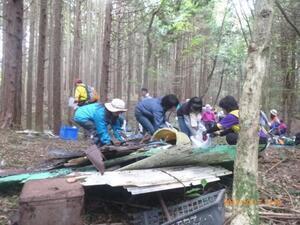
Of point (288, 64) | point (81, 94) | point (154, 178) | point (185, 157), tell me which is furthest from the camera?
point (288, 64)

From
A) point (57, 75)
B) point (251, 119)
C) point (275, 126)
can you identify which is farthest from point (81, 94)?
point (251, 119)

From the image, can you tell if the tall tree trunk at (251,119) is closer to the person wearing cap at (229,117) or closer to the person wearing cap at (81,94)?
the person wearing cap at (229,117)

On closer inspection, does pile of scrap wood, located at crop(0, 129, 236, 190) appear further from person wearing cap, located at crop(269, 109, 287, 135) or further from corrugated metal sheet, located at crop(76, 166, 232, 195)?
person wearing cap, located at crop(269, 109, 287, 135)

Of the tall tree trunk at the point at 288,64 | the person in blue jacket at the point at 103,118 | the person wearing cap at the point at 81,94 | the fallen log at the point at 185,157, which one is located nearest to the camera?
the fallen log at the point at 185,157

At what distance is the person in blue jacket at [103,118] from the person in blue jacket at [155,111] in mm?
737

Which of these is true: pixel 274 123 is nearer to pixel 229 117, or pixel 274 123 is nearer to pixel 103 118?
pixel 229 117

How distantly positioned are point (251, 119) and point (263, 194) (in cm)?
252

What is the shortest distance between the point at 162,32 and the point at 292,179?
18553 millimetres

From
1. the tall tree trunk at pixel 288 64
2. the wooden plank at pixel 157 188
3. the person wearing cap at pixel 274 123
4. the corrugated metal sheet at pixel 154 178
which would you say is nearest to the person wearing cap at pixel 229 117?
the corrugated metal sheet at pixel 154 178

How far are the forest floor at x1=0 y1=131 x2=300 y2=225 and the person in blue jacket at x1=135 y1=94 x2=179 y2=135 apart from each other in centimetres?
215

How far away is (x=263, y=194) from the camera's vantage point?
19.2 ft

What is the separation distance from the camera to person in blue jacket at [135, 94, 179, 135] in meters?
8.04

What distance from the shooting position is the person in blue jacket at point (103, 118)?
22.9ft

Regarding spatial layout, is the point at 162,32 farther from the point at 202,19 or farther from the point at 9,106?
the point at 9,106
